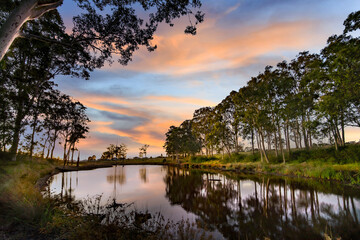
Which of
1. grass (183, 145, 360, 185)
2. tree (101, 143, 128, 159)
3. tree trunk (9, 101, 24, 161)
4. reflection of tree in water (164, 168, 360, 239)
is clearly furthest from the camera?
tree (101, 143, 128, 159)

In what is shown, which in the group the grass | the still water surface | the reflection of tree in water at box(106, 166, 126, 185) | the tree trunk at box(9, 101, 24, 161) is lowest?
the reflection of tree in water at box(106, 166, 126, 185)

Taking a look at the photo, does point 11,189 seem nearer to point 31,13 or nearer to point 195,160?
point 31,13

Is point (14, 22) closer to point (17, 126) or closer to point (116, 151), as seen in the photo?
point (17, 126)

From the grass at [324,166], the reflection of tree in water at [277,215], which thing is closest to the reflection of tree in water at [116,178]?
the reflection of tree in water at [277,215]

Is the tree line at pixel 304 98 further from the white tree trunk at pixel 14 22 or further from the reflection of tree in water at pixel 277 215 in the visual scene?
the white tree trunk at pixel 14 22

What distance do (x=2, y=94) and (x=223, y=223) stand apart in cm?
2270

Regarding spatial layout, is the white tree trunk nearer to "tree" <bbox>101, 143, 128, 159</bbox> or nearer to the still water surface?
the still water surface

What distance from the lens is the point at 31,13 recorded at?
6.41 meters

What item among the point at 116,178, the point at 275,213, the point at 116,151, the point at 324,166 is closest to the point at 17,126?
the point at 116,178

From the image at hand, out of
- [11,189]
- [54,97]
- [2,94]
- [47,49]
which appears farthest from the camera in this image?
[54,97]

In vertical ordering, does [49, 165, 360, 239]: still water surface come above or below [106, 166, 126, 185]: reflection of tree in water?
above

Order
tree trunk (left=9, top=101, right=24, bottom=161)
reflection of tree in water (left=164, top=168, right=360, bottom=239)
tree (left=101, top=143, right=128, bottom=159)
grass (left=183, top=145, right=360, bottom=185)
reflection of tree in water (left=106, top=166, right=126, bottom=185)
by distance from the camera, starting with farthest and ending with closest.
Answer: tree (left=101, top=143, right=128, bottom=159) < reflection of tree in water (left=106, top=166, right=126, bottom=185) < tree trunk (left=9, top=101, right=24, bottom=161) < grass (left=183, top=145, right=360, bottom=185) < reflection of tree in water (left=164, top=168, right=360, bottom=239)

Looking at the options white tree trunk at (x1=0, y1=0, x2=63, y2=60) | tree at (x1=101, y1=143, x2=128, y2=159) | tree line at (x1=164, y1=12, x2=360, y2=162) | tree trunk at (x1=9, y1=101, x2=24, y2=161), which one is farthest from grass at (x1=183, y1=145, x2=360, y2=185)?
tree at (x1=101, y1=143, x2=128, y2=159)

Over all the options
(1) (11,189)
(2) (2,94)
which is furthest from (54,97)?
(1) (11,189)
